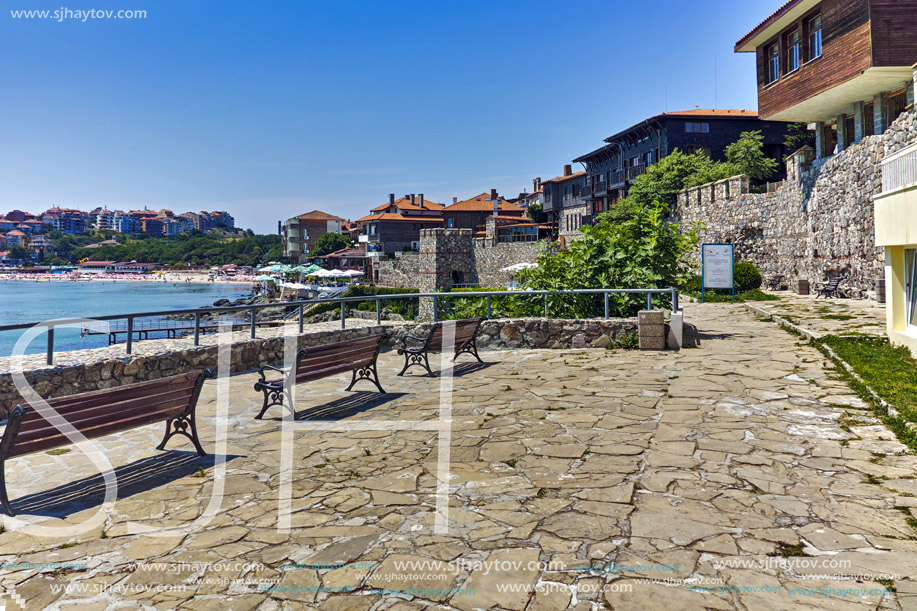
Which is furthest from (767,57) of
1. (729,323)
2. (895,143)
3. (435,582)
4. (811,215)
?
(435,582)

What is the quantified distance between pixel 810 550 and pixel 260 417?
499 cm

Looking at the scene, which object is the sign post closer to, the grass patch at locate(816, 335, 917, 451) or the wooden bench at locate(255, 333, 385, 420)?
the grass patch at locate(816, 335, 917, 451)

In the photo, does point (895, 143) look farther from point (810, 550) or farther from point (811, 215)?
point (810, 550)

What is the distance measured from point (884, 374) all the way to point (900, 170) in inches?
134

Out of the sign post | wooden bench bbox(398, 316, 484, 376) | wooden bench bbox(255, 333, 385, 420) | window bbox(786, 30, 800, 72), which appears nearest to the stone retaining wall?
wooden bench bbox(398, 316, 484, 376)

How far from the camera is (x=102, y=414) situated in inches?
167

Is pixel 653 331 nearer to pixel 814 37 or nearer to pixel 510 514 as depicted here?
pixel 510 514

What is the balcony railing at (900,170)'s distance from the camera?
26.2ft

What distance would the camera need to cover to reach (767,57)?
2281 centimetres

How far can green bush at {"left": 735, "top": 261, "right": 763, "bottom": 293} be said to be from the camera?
78.9 ft

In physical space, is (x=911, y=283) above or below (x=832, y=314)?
above

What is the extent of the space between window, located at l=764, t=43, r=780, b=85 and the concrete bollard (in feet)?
56.4

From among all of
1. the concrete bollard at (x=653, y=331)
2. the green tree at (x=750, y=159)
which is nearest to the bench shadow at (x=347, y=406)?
the concrete bollard at (x=653, y=331)

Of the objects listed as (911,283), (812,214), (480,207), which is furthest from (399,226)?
(911,283)
